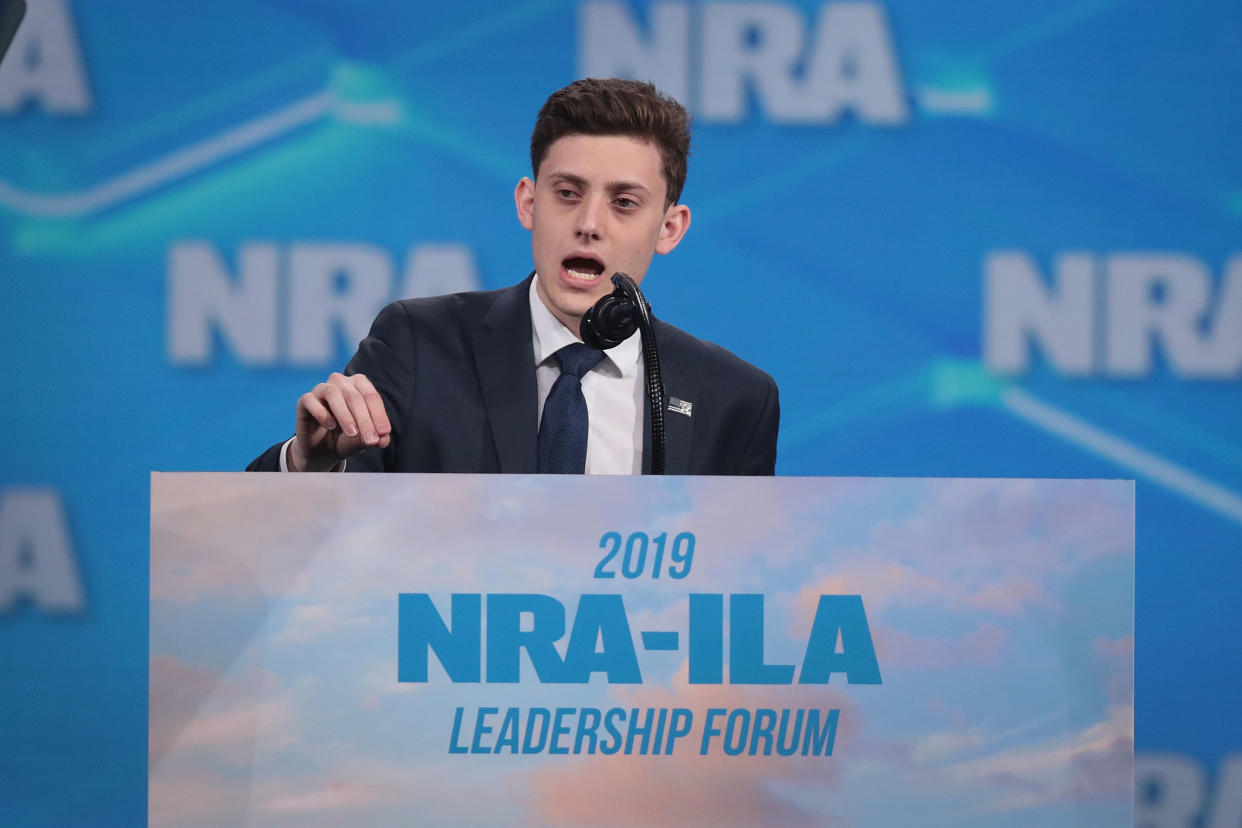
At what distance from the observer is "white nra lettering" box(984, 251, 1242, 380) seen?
300 cm

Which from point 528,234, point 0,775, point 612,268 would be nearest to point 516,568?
point 612,268

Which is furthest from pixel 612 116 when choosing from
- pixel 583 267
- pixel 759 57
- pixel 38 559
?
pixel 38 559

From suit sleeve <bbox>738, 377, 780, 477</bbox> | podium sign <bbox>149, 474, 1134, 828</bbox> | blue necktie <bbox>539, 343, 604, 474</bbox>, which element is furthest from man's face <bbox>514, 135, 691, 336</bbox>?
podium sign <bbox>149, 474, 1134, 828</bbox>

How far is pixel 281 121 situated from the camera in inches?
116

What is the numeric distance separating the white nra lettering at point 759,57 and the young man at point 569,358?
1116 mm

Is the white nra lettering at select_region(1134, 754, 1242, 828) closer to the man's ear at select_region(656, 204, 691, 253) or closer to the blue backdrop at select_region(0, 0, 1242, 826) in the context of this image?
the blue backdrop at select_region(0, 0, 1242, 826)

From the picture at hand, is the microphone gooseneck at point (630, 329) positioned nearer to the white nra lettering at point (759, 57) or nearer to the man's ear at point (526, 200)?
the man's ear at point (526, 200)

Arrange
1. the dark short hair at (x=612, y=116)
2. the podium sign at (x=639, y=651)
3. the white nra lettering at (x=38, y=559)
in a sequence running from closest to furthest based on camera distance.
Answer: the podium sign at (x=639, y=651) < the dark short hair at (x=612, y=116) < the white nra lettering at (x=38, y=559)

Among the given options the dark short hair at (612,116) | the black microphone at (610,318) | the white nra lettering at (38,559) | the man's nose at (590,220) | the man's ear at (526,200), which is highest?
the dark short hair at (612,116)

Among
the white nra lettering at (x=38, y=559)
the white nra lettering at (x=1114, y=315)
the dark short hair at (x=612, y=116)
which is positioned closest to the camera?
the dark short hair at (x=612, y=116)

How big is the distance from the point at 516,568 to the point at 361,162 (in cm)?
218

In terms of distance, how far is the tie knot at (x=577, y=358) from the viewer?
1.65m

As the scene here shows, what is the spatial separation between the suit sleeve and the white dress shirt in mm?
Result: 220

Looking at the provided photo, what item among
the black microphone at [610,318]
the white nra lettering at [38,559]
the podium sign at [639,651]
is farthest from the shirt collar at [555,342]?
the white nra lettering at [38,559]
